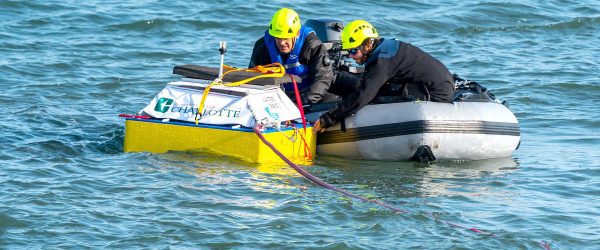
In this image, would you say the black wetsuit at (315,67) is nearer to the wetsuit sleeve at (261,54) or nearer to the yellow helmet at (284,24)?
the yellow helmet at (284,24)

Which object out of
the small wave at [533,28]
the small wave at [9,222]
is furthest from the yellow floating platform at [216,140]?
the small wave at [533,28]

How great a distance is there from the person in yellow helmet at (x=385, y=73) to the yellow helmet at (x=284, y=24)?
0.54 metres

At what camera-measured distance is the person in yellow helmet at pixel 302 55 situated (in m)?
9.45

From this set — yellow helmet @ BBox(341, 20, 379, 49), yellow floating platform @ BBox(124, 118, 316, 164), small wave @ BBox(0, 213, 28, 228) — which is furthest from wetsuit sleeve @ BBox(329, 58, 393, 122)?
small wave @ BBox(0, 213, 28, 228)

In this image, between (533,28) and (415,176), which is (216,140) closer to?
(415,176)

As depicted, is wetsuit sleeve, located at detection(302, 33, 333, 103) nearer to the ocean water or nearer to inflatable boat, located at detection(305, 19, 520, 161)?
inflatable boat, located at detection(305, 19, 520, 161)

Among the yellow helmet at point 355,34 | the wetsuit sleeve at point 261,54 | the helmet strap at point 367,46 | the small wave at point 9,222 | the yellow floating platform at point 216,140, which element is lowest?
the small wave at point 9,222

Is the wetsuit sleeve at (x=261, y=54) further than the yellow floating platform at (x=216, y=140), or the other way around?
the wetsuit sleeve at (x=261, y=54)

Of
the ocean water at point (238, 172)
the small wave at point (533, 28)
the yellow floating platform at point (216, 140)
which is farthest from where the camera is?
the small wave at point (533, 28)

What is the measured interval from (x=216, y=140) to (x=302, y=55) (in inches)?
47.4

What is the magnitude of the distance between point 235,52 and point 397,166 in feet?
18.9

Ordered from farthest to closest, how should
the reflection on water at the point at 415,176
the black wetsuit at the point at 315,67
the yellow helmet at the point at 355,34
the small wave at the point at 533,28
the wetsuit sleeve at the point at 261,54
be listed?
1. the small wave at the point at 533,28
2. the wetsuit sleeve at the point at 261,54
3. the black wetsuit at the point at 315,67
4. the yellow helmet at the point at 355,34
5. the reflection on water at the point at 415,176

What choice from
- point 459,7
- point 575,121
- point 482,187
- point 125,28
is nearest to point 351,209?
point 482,187

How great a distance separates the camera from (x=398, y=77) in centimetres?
912
